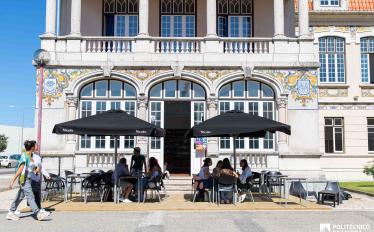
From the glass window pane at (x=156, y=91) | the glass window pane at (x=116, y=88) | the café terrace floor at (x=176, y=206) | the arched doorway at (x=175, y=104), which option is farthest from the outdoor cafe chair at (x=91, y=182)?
the glass window pane at (x=156, y=91)

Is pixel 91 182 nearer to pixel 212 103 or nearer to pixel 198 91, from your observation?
pixel 212 103

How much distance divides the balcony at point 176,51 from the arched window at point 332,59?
19.3ft

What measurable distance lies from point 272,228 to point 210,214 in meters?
2.45

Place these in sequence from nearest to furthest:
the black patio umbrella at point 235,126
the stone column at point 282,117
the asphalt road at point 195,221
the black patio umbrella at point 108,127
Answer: the asphalt road at point 195,221
the black patio umbrella at point 108,127
the black patio umbrella at point 235,126
the stone column at point 282,117

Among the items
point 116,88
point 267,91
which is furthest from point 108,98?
point 267,91

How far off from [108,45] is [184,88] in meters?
3.68

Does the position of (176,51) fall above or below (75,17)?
below

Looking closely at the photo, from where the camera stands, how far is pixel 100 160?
1833 cm

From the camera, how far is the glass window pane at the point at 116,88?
62.4 ft

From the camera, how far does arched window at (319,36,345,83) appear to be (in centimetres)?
2470

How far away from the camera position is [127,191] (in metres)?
14.1

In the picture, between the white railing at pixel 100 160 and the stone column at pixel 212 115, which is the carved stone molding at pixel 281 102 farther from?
the white railing at pixel 100 160

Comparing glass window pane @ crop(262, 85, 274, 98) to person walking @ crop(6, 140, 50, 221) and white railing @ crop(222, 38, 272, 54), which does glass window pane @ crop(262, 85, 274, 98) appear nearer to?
white railing @ crop(222, 38, 272, 54)

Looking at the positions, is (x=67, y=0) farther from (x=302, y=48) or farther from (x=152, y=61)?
(x=302, y=48)
